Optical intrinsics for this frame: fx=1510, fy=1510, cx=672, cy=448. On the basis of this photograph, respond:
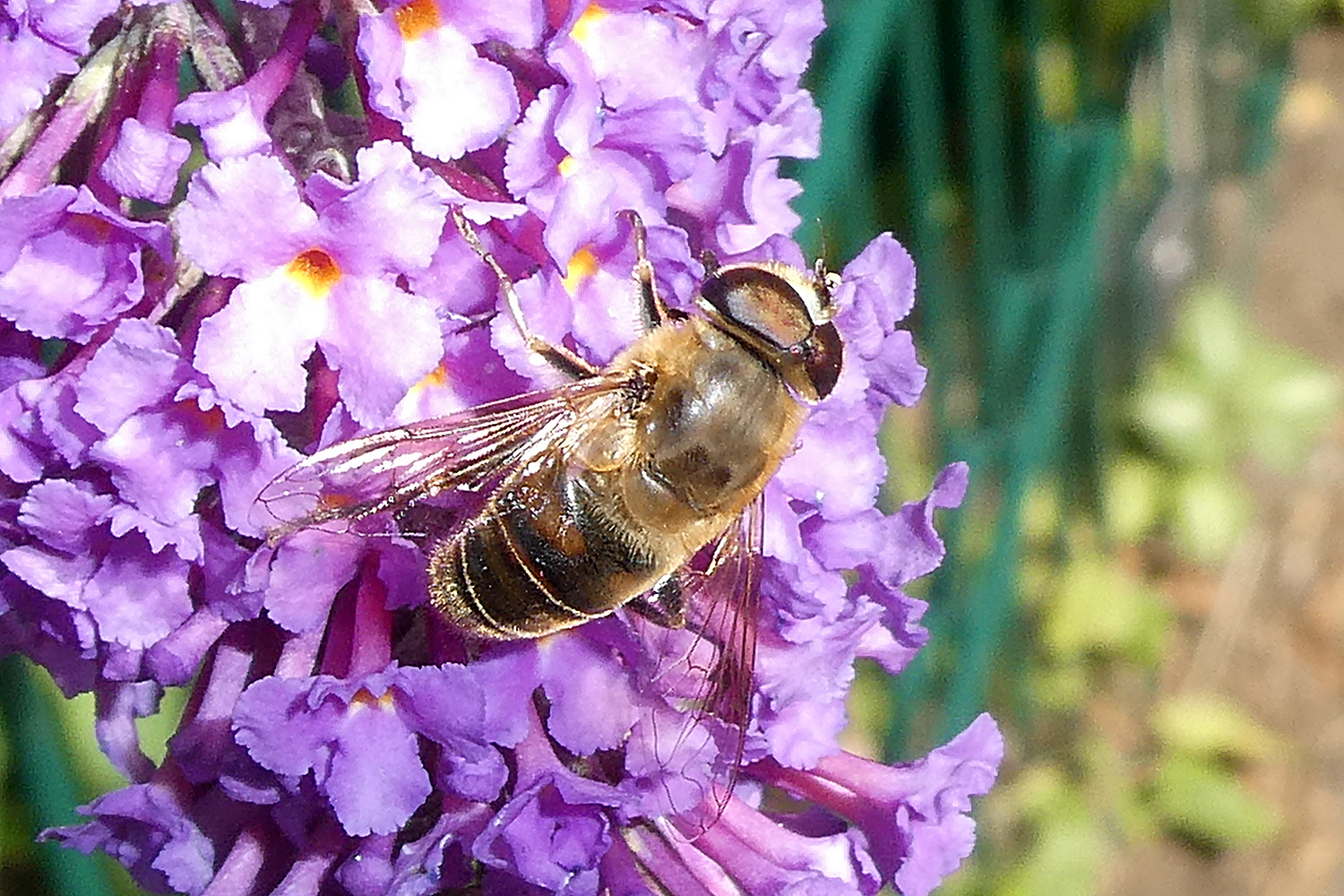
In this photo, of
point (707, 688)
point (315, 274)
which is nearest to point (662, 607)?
point (707, 688)

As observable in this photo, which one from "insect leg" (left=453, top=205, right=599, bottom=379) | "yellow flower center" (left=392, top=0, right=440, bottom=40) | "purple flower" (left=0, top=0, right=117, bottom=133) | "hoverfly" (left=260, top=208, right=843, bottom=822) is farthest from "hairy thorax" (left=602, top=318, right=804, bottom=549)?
"purple flower" (left=0, top=0, right=117, bottom=133)

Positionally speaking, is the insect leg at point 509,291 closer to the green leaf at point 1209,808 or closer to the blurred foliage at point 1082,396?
the blurred foliage at point 1082,396

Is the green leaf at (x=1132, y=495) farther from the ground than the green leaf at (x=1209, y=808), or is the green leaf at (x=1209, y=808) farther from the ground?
the green leaf at (x=1132, y=495)

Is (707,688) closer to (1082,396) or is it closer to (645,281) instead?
(645,281)

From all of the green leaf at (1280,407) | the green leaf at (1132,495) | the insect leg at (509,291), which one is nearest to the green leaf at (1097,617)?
the green leaf at (1132,495)

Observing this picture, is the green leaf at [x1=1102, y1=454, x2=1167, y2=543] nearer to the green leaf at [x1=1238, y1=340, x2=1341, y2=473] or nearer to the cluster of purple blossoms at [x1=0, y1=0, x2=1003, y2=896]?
the green leaf at [x1=1238, y1=340, x2=1341, y2=473]

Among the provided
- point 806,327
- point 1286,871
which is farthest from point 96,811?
point 1286,871
